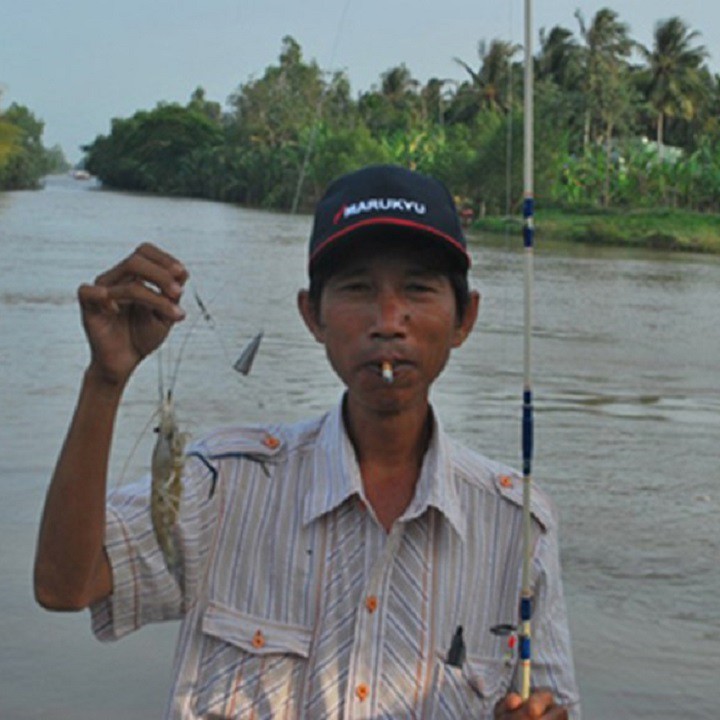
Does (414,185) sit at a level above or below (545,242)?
above

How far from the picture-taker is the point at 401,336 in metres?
2.21

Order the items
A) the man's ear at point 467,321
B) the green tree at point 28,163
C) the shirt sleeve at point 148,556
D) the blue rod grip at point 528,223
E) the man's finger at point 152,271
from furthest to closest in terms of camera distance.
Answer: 1. the green tree at point 28,163
2. the blue rod grip at point 528,223
3. the man's ear at point 467,321
4. the shirt sleeve at point 148,556
5. the man's finger at point 152,271

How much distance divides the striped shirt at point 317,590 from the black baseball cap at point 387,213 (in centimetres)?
29

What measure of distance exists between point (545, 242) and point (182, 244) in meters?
17.8

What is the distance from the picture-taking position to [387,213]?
2.21m

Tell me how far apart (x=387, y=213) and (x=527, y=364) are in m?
0.38

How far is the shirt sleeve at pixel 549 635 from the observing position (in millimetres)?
2266

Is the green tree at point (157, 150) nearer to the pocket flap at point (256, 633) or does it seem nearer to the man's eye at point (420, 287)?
the man's eye at point (420, 287)

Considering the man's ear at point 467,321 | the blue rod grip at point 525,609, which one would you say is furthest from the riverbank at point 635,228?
the blue rod grip at point 525,609

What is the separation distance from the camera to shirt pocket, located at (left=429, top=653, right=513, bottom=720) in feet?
7.16

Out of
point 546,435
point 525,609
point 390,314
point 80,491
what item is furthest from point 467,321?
point 546,435

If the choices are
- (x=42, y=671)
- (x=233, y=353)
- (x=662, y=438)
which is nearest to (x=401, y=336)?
(x=42, y=671)

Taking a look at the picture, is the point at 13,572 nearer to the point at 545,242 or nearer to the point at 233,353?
the point at 233,353

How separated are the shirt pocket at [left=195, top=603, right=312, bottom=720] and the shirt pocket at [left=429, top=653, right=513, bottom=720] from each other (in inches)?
7.6
